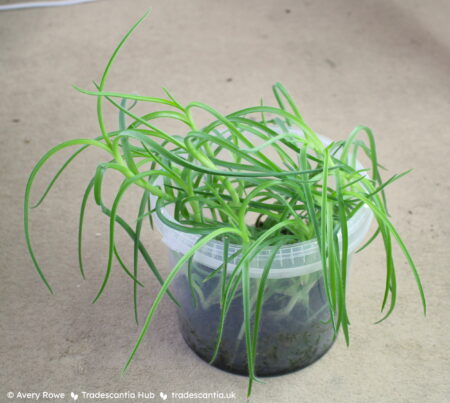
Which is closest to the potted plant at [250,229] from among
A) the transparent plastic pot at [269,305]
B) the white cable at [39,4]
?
the transparent plastic pot at [269,305]

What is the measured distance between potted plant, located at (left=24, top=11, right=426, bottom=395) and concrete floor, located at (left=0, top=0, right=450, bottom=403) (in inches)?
3.5

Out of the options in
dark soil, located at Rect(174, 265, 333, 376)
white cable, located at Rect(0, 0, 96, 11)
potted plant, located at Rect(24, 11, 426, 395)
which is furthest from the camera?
white cable, located at Rect(0, 0, 96, 11)

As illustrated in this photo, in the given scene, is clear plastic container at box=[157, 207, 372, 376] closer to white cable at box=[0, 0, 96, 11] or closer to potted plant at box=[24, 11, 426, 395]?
potted plant at box=[24, 11, 426, 395]

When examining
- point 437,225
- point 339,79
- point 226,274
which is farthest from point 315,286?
point 339,79

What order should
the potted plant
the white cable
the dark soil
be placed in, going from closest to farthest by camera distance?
the potted plant → the dark soil → the white cable

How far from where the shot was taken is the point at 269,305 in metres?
0.76

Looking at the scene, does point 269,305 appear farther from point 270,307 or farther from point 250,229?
point 250,229

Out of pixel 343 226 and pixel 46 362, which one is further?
pixel 46 362

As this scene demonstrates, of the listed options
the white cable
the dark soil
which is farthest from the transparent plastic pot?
the white cable

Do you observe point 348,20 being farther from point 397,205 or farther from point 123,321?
point 123,321

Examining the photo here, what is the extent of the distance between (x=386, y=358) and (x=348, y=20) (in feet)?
3.22

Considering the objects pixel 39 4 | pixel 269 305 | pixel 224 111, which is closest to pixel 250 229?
pixel 269 305

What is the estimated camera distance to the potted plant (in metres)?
0.63

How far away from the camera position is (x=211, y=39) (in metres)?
1.54
